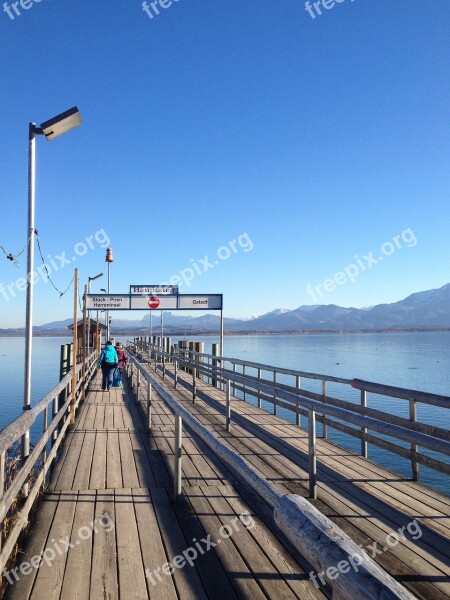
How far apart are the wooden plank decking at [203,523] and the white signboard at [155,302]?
17.2 meters

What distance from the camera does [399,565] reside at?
11.1 feet

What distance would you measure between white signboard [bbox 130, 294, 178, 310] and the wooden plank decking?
1716 centimetres

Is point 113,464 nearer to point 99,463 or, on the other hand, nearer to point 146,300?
point 99,463

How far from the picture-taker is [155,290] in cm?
2491

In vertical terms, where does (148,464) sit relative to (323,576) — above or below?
below

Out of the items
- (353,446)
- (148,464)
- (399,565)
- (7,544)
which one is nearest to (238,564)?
(399,565)

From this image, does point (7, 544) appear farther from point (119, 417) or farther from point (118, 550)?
point (119, 417)

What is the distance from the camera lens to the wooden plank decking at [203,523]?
3236 mm

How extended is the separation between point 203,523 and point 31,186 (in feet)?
20.2

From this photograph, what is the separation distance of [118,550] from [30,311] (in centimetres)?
466

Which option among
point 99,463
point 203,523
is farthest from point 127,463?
point 203,523

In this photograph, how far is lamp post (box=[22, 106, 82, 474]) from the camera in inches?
285

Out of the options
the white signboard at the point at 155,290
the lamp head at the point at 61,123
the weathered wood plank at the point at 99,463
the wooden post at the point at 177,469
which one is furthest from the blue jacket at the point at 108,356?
the white signboard at the point at 155,290

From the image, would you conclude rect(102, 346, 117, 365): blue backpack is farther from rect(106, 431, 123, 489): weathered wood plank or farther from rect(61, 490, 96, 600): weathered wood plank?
rect(61, 490, 96, 600): weathered wood plank
